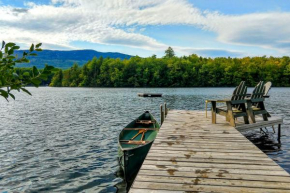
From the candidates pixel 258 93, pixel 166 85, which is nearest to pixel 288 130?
pixel 258 93

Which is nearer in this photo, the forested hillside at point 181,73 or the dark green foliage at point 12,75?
the dark green foliage at point 12,75

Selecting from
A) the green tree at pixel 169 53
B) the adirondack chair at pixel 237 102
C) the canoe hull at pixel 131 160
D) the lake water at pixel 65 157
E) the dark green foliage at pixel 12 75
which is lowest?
the lake water at pixel 65 157

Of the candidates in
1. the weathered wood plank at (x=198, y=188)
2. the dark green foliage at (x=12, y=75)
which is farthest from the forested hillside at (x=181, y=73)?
the dark green foliage at (x=12, y=75)

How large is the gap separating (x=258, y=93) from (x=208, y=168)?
6493mm

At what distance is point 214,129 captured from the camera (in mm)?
9148

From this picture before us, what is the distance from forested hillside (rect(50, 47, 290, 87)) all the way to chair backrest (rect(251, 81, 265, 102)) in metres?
112

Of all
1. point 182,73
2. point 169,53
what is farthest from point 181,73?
point 169,53

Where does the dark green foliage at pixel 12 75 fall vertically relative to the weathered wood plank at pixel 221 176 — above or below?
above

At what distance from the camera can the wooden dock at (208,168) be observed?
4.05 m

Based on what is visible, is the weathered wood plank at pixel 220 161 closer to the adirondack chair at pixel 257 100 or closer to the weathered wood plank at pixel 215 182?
the weathered wood plank at pixel 215 182

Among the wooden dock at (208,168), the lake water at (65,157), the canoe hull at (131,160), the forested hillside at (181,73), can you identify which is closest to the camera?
the wooden dock at (208,168)

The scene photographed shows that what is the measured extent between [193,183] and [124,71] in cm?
12697

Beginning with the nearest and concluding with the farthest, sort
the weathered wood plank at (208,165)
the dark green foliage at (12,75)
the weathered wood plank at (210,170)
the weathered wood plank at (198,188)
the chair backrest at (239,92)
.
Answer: the dark green foliage at (12,75) < the weathered wood plank at (198,188) < the weathered wood plank at (210,170) < the weathered wood plank at (208,165) < the chair backrest at (239,92)

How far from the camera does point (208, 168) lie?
493cm
